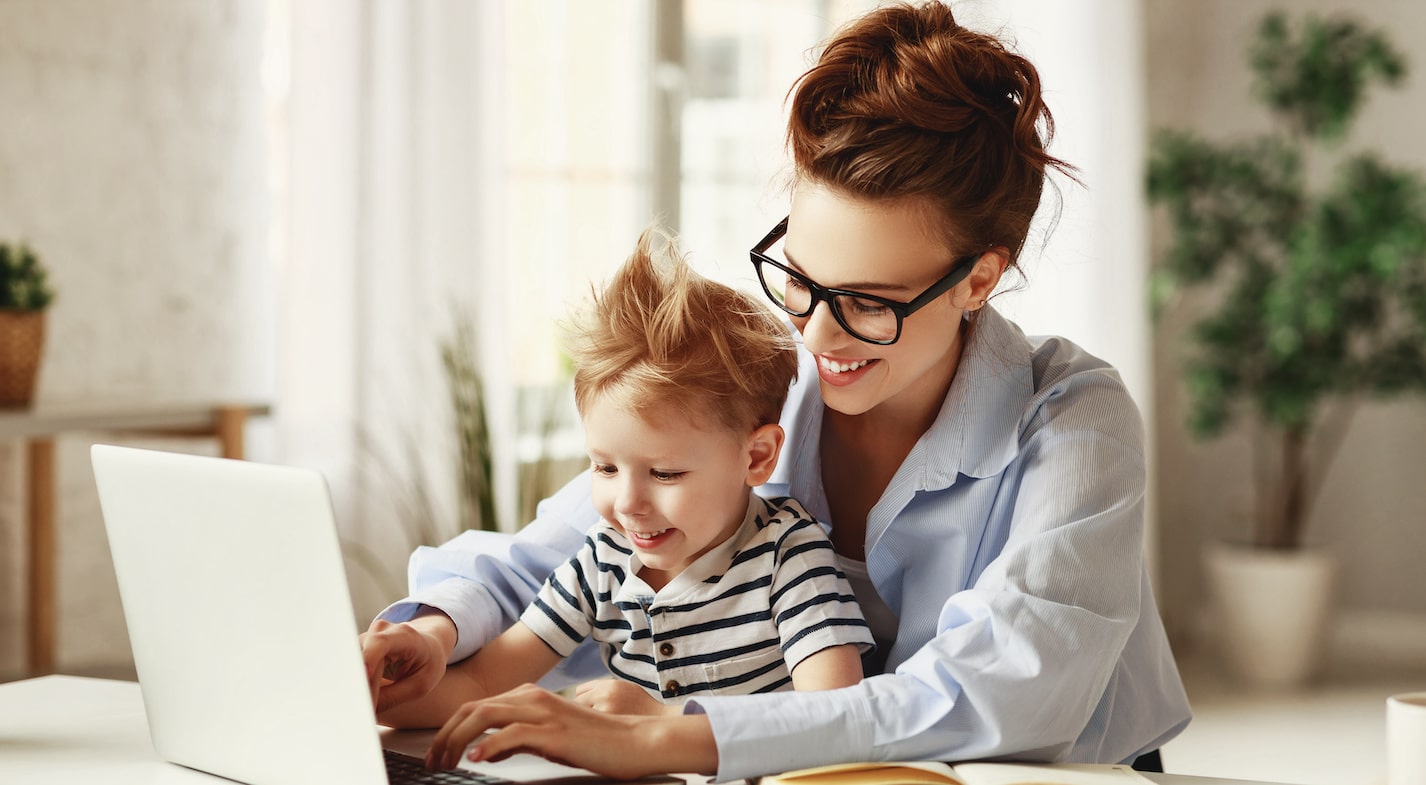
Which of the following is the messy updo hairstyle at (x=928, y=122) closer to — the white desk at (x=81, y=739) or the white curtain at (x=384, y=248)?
the white desk at (x=81, y=739)

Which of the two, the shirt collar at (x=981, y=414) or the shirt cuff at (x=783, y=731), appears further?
the shirt collar at (x=981, y=414)

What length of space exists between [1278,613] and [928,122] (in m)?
3.75

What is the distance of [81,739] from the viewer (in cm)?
118

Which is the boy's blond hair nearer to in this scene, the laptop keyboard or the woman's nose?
the woman's nose

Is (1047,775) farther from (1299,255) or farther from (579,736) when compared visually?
(1299,255)

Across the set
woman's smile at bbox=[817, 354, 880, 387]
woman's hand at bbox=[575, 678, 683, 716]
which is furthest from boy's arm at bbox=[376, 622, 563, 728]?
woman's smile at bbox=[817, 354, 880, 387]

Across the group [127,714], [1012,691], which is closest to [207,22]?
[127,714]

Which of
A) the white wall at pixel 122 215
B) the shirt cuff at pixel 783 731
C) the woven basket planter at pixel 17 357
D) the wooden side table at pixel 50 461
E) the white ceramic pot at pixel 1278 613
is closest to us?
the shirt cuff at pixel 783 731

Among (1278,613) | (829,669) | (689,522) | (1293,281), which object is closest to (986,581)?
(829,669)

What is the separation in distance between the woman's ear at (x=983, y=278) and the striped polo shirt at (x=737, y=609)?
248 millimetres

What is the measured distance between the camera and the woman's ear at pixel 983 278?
131 centimetres

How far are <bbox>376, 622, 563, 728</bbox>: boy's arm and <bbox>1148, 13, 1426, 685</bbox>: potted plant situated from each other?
3464 millimetres

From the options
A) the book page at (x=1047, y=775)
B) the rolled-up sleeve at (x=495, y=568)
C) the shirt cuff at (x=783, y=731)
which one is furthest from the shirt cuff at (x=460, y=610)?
the book page at (x=1047, y=775)

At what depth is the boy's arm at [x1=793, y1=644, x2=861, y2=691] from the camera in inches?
45.4
